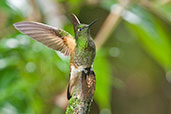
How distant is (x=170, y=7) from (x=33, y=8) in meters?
0.45

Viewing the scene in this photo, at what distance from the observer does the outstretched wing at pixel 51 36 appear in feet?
0.87

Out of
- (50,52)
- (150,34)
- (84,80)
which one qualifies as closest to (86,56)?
(84,80)

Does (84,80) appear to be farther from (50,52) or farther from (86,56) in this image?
(50,52)

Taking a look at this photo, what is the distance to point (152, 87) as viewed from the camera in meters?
1.92

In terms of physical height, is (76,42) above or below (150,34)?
above

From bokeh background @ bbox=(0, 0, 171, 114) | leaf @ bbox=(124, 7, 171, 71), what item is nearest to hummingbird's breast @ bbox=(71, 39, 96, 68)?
bokeh background @ bbox=(0, 0, 171, 114)

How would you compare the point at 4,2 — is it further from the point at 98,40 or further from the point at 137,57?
the point at 137,57

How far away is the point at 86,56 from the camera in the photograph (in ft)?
0.79

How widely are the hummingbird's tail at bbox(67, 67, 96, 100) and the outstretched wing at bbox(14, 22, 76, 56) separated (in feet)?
0.15

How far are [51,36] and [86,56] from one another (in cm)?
7

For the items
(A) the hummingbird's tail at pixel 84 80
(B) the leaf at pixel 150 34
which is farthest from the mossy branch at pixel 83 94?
(B) the leaf at pixel 150 34

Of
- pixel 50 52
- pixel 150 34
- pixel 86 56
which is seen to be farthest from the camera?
pixel 150 34

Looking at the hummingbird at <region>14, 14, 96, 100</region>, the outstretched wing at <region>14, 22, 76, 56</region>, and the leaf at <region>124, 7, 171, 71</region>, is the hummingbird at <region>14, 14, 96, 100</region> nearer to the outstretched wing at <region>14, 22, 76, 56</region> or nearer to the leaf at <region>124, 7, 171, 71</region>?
the outstretched wing at <region>14, 22, 76, 56</region>

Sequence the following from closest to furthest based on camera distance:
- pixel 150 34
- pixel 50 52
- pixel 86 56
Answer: pixel 86 56 < pixel 50 52 < pixel 150 34
